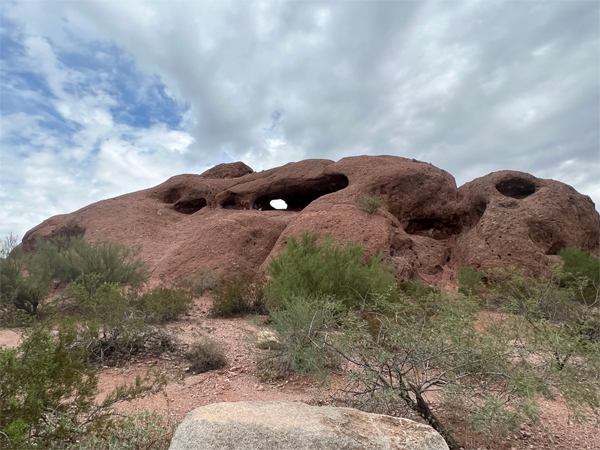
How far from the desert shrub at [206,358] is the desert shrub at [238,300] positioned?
3523 millimetres

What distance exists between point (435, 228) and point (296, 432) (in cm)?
1685

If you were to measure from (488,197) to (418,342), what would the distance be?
15605mm

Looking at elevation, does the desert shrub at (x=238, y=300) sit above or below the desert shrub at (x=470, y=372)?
above

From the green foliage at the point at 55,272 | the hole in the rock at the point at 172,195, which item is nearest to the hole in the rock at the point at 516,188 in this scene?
the green foliage at the point at 55,272

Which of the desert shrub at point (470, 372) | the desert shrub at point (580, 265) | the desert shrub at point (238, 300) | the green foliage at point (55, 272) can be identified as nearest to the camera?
the desert shrub at point (470, 372)

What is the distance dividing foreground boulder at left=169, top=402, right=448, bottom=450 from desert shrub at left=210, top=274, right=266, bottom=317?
6521 mm

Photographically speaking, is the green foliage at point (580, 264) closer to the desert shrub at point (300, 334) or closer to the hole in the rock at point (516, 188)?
the hole in the rock at point (516, 188)

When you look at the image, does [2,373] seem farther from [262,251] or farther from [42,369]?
[262,251]

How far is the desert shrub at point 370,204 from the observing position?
564 inches

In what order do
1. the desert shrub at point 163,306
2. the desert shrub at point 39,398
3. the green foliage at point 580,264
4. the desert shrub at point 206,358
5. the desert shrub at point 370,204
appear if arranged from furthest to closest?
the desert shrub at point 370,204 < the green foliage at point 580,264 < the desert shrub at point 163,306 < the desert shrub at point 206,358 < the desert shrub at point 39,398

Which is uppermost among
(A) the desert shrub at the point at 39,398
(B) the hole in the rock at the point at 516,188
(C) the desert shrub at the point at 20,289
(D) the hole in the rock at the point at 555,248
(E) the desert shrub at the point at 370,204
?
(B) the hole in the rock at the point at 516,188

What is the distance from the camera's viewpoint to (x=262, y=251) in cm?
1456

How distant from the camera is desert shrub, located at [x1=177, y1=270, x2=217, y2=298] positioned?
1141 cm

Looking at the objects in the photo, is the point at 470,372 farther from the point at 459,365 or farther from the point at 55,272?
the point at 55,272
